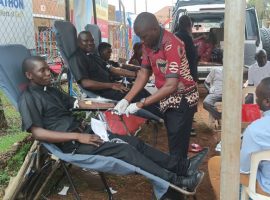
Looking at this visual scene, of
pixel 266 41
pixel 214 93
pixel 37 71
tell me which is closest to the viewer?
pixel 37 71

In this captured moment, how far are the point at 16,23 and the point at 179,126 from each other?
2.63 metres

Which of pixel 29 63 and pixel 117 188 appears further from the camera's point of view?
pixel 117 188

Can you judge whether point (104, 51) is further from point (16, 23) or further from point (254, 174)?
point (254, 174)

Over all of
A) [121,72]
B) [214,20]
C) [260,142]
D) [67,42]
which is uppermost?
[214,20]

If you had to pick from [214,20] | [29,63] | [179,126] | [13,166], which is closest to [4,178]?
[13,166]

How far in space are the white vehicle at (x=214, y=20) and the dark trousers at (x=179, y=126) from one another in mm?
4341

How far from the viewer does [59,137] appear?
2785 mm

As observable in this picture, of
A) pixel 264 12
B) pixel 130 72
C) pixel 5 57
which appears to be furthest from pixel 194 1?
pixel 264 12

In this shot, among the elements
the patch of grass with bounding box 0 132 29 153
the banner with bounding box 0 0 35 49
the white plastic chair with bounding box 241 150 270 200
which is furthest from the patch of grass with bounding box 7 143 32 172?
the white plastic chair with bounding box 241 150 270 200

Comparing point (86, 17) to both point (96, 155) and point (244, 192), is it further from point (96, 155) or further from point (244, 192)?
point (244, 192)

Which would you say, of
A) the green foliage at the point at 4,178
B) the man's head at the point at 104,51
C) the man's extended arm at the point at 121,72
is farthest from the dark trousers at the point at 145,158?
the man's head at the point at 104,51

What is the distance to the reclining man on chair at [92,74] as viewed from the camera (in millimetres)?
4430

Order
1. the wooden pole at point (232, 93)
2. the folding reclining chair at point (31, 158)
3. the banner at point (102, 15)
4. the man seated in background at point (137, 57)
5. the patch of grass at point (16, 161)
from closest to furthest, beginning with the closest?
the wooden pole at point (232, 93)
the folding reclining chair at point (31, 158)
the patch of grass at point (16, 161)
the man seated in background at point (137, 57)
the banner at point (102, 15)

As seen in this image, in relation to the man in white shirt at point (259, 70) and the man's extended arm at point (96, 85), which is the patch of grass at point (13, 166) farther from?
the man in white shirt at point (259, 70)
